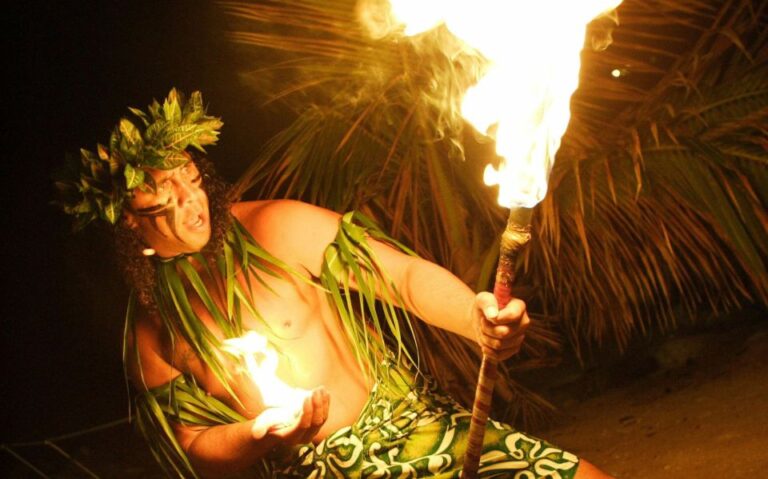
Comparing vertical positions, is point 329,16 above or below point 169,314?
above

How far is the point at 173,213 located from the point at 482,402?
1.00 m

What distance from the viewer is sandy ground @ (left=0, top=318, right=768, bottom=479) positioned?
6.48 feet

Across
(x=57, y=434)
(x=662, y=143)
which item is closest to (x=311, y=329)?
(x=662, y=143)

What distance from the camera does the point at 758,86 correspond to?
6.86 ft

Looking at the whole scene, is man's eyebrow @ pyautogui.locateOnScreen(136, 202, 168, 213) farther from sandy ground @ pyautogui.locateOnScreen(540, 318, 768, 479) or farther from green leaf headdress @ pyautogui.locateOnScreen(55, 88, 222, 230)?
sandy ground @ pyautogui.locateOnScreen(540, 318, 768, 479)

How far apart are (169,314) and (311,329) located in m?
0.44

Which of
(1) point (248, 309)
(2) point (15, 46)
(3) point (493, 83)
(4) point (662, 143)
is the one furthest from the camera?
(2) point (15, 46)

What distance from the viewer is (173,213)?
162 centimetres

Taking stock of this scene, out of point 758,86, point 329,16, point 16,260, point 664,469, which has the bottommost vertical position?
point 664,469

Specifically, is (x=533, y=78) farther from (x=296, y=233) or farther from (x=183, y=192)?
(x=183, y=192)

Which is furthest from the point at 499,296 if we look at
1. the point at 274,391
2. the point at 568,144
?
the point at 568,144

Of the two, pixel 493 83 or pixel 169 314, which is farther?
pixel 169 314

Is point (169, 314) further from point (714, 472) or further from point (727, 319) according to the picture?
point (727, 319)

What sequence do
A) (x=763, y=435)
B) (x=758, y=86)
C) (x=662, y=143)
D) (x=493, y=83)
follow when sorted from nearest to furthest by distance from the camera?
(x=493, y=83)
(x=763, y=435)
(x=758, y=86)
(x=662, y=143)
